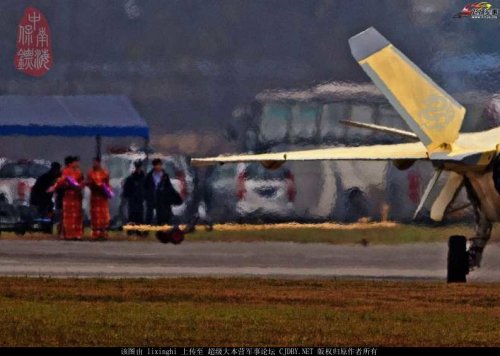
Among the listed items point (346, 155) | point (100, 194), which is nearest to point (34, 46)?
point (100, 194)

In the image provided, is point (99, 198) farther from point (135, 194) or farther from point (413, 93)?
point (413, 93)

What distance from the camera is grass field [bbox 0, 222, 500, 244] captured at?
33.8 m

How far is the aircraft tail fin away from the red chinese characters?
41.8ft

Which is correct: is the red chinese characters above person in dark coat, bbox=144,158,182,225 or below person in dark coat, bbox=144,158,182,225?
above

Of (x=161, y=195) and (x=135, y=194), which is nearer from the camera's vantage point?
(x=161, y=195)

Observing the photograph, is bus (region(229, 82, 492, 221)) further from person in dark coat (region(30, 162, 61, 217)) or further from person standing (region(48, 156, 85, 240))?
person in dark coat (region(30, 162, 61, 217))

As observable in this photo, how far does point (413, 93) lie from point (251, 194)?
10.6m

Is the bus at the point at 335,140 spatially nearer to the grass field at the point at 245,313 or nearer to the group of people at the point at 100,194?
the group of people at the point at 100,194

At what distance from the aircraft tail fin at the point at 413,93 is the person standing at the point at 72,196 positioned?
12327 millimetres

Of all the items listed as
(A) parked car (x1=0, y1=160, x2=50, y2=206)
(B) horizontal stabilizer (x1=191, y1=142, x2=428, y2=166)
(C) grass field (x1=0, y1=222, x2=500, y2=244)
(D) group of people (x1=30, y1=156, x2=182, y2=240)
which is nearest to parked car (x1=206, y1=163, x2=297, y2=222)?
(C) grass field (x1=0, y1=222, x2=500, y2=244)

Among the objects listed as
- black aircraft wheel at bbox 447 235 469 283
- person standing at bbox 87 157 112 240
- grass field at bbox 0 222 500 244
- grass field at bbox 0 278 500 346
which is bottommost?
grass field at bbox 0 278 500 346

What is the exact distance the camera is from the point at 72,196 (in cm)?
3791

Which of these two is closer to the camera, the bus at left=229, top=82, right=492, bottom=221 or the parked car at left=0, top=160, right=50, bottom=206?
the bus at left=229, top=82, right=492, bottom=221

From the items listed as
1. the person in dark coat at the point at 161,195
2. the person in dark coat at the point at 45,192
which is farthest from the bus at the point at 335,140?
the person in dark coat at the point at 45,192
